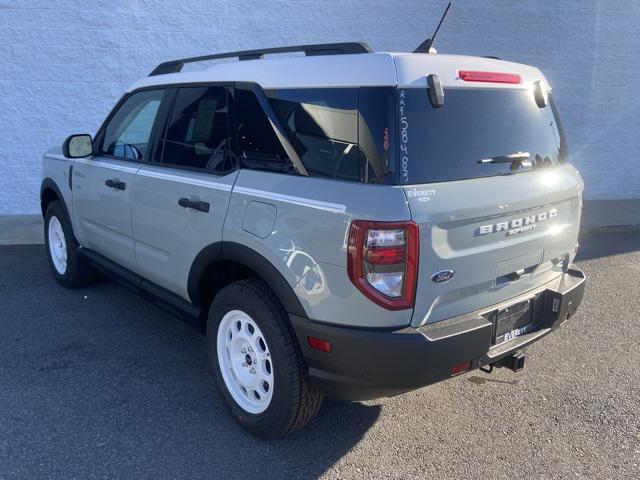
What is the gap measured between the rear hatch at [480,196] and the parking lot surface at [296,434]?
2.79 feet

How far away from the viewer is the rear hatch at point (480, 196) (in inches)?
96.7

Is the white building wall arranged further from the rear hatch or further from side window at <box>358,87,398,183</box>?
side window at <box>358,87,398,183</box>

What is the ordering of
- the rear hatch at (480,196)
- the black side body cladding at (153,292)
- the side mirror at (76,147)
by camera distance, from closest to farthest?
the rear hatch at (480,196) < the black side body cladding at (153,292) < the side mirror at (76,147)

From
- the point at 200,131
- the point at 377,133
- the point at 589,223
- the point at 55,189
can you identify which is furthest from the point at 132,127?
the point at 589,223

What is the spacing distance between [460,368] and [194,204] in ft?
5.57

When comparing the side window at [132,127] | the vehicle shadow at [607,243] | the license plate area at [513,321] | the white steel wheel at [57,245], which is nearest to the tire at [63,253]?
the white steel wheel at [57,245]

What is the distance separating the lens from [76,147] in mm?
4418

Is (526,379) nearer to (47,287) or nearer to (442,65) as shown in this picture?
(442,65)

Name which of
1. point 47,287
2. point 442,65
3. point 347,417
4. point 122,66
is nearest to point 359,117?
point 442,65

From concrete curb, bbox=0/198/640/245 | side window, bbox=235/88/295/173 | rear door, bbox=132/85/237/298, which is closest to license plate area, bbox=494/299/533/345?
side window, bbox=235/88/295/173

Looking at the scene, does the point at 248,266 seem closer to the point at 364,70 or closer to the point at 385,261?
the point at 385,261

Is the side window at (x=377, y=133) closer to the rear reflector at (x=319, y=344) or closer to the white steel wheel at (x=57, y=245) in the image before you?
the rear reflector at (x=319, y=344)

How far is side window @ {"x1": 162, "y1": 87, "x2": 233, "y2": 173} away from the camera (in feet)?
10.5

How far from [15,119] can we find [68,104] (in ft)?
2.56
